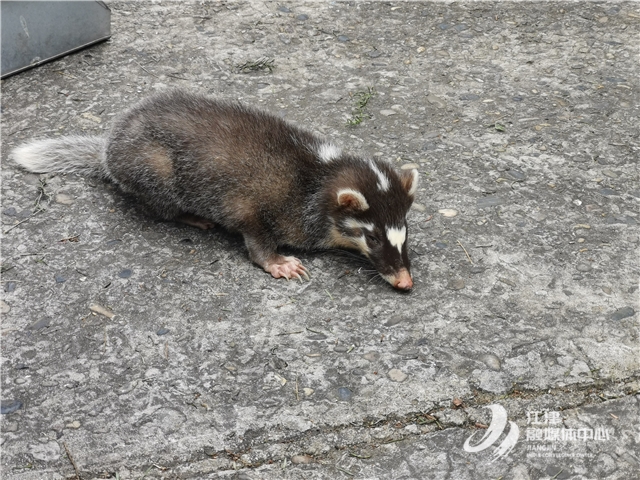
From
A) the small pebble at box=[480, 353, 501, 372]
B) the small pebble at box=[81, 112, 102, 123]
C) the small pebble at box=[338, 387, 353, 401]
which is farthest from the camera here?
the small pebble at box=[81, 112, 102, 123]

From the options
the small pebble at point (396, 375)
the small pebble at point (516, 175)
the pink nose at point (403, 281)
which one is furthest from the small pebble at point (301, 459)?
the small pebble at point (516, 175)

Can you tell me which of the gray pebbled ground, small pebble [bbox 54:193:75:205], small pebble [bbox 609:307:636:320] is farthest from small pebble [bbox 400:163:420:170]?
small pebble [bbox 54:193:75:205]

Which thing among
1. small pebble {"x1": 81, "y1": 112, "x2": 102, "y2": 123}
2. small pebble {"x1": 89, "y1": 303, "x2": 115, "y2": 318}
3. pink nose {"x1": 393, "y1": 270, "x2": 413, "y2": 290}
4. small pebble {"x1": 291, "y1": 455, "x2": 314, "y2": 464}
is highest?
pink nose {"x1": 393, "y1": 270, "x2": 413, "y2": 290}

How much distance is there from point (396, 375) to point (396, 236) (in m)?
0.98

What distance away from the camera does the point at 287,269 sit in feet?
15.0

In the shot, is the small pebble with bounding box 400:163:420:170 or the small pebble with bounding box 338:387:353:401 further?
the small pebble with bounding box 400:163:420:170

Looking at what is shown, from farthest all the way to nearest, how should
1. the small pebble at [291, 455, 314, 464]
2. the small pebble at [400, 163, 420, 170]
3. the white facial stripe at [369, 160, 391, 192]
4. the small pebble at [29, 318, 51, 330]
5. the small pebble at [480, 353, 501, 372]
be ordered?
the small pebble at [400, 163, 420, 170]
the white facial stripe at [369, 160, 391, 192]
the small pebble at [29, 318, 51, 330]
the small pebble at [480, 353, 501, 372]
the small pebble at [291, 455, 314, 464]

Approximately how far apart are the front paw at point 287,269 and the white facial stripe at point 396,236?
57 centimetres

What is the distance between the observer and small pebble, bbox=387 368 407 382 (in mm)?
3838

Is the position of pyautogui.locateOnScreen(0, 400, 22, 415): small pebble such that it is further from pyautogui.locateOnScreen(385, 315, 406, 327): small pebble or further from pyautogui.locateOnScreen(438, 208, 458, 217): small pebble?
pyautogui.locateOnScreen(438, 208, 458, 217): small pebble

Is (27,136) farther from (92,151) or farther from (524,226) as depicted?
(524,226)

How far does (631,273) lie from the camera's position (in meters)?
4.50

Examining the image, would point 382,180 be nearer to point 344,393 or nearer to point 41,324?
point 344,393

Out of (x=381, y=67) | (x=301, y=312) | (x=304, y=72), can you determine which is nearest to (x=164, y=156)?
(x=301, y=312)
